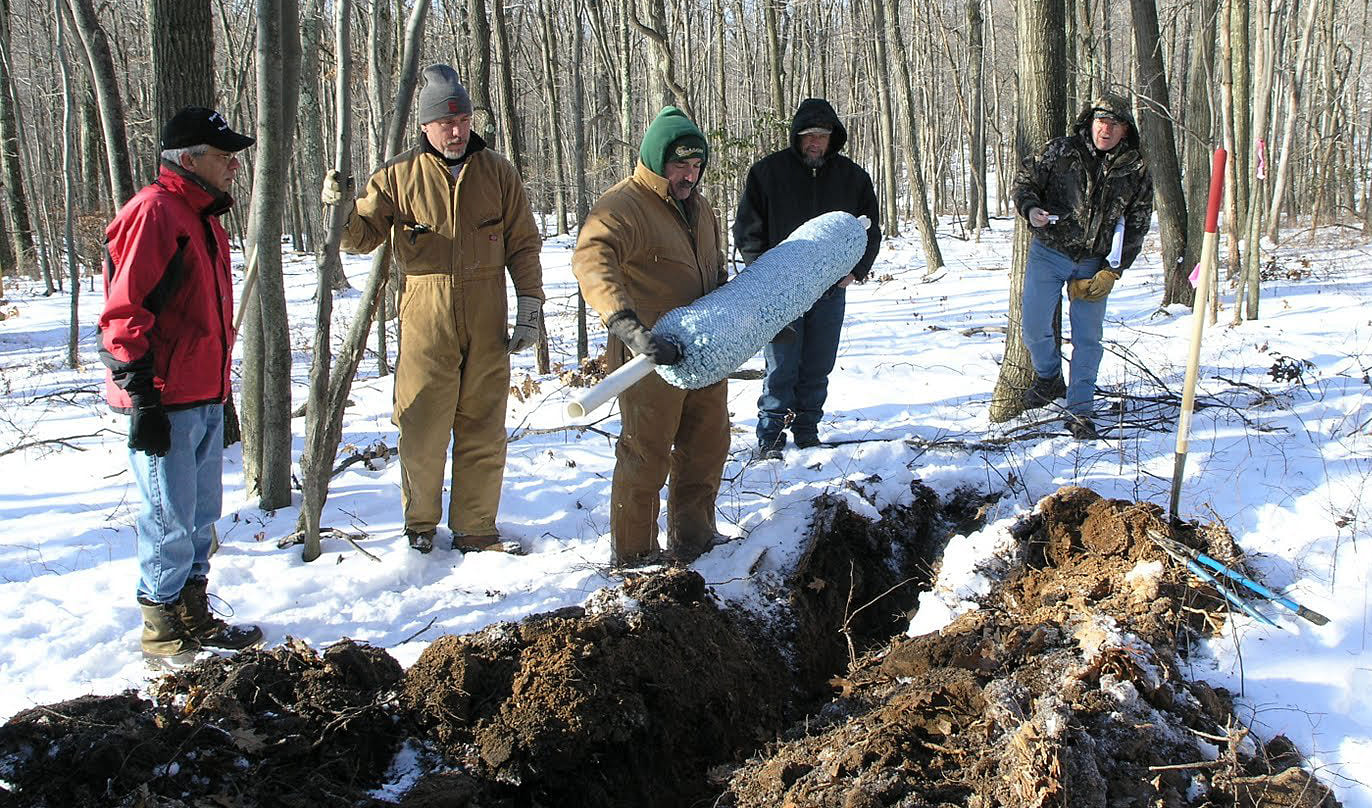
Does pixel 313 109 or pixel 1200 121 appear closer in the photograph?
pixel 313 109

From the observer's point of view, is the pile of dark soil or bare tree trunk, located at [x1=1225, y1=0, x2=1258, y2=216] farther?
bare tree trunk, located at [x1=1225, y1=0, x2=1258, y2=216]

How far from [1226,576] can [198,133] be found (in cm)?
431

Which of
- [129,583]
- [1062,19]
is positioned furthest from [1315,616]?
[129,583]

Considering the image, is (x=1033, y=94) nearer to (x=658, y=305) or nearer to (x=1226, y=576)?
(x=658, y=305)

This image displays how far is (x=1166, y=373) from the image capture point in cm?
708

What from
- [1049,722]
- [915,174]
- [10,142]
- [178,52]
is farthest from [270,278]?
[10,142]

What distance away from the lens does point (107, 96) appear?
5.98m

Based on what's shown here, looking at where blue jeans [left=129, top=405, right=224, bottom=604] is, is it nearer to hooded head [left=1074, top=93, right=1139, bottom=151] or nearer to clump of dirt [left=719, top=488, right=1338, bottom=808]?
clump of dirt [left=719, top=488, right=1338, bottom=808]

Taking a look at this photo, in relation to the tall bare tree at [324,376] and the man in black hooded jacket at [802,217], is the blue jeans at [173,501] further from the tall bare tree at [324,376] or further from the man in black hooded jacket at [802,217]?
the man in black hooded jacket at [802,217]

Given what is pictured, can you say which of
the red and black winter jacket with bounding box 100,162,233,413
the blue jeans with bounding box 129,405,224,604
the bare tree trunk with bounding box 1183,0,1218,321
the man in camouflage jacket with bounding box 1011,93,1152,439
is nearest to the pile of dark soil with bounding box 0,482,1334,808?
the blue jeans with bounding box 129,405,224,604

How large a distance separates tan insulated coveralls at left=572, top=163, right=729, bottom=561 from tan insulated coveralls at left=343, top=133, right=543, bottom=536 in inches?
28.5

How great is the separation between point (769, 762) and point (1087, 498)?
6.94ft

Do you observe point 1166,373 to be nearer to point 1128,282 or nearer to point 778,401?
point 778,401

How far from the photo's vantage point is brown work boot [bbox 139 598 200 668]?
3645mm
